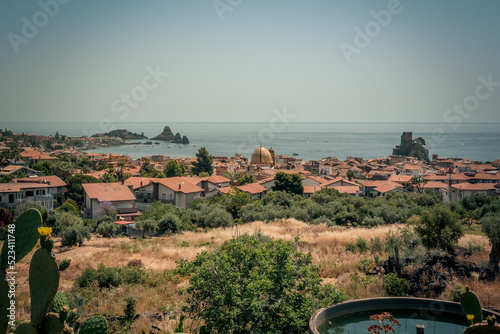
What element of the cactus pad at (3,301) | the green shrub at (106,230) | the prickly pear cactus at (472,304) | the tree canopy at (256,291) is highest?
the cactus pad at (3,301)

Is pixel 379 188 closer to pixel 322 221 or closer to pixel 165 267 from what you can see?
pixel 322 221

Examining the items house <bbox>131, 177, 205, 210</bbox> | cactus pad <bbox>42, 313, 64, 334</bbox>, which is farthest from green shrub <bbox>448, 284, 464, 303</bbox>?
house <bbox>131, 177, 205, 210</bbox>

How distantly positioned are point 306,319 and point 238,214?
24.6 meters

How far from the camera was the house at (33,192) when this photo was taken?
34.4m

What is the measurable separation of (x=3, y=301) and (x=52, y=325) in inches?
18.4

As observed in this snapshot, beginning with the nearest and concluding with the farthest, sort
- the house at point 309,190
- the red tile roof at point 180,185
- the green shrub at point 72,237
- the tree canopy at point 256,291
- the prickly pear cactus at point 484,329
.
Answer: the prickly pear cactus at point 484,329, the tree canopy at point 256,291, the green shrub at point 72,237, the red tile roof at point 180,185, the house at point 309,190

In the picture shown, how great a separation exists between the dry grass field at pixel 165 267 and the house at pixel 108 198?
13.3m

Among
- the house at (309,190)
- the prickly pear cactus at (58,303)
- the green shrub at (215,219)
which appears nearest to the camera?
the prickly pear cactus at (58,303)

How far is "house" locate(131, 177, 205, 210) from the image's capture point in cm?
3922

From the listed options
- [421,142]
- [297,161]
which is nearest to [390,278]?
[297,161]

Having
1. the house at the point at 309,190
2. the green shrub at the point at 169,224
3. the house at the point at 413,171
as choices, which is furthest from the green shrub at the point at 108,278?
the house at the point at 413,171

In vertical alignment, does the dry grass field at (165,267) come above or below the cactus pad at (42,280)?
below

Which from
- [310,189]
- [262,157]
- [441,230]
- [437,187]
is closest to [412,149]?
[262,157]

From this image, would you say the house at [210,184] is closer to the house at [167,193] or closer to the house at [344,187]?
the house at [167,193]
